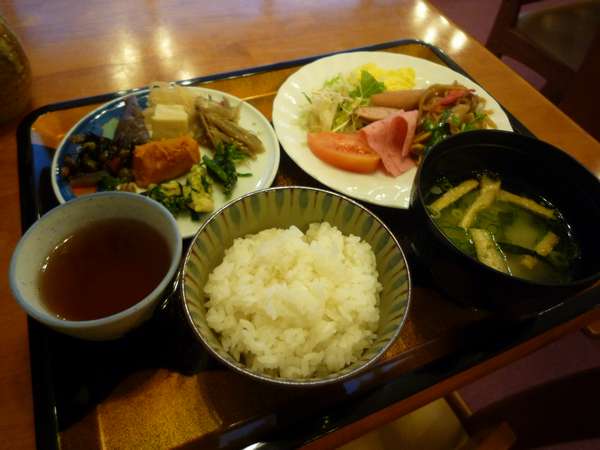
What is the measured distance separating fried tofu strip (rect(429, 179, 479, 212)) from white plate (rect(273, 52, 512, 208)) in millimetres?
158

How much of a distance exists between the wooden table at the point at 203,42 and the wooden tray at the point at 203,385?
24.2 inches

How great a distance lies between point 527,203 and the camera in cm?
139

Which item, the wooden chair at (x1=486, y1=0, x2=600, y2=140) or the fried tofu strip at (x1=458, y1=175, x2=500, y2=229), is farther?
the wooden chair at (x1=486, y1=0, x2=600, y2=140)

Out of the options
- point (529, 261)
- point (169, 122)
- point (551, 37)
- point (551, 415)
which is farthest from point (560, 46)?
point (169, 122)

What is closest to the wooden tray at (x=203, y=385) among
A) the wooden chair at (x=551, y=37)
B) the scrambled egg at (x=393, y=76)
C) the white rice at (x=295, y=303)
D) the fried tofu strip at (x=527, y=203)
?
the white rice at (x=295, y=303)

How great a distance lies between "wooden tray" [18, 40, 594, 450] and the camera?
100 centimetres

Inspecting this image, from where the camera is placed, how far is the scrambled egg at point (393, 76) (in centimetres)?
207

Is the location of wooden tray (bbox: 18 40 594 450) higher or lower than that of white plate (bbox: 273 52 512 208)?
lower

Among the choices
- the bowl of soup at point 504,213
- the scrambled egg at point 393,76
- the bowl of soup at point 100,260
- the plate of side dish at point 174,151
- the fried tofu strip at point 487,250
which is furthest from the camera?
the scrambled egg at point 393,76

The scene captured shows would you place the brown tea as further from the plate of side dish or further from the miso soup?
the miso soup

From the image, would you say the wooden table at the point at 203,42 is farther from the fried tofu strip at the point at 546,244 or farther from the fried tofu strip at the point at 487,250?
the fried tofu strip at the point at 487,250

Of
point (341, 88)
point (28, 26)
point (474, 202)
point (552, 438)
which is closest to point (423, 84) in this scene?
point (341, 88)

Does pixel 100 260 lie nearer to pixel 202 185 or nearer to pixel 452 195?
pixel 202 185

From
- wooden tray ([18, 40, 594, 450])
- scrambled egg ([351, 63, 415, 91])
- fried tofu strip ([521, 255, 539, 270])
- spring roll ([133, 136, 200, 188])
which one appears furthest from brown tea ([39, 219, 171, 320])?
scrambled egg ([351, 63, 415, 91])
